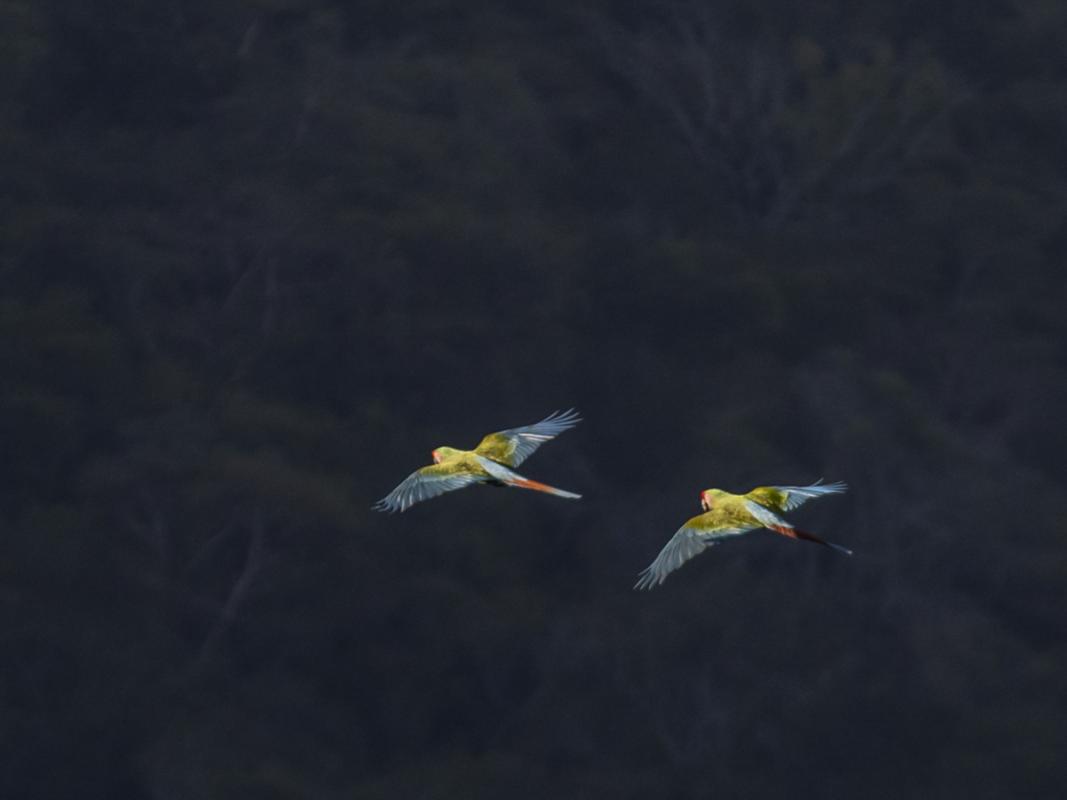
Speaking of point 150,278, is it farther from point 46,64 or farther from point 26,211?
point 46,64

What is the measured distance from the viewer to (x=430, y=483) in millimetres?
24094

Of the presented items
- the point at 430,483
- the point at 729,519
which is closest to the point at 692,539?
the point at 729,519

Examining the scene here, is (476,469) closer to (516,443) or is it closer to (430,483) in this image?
(430,483)

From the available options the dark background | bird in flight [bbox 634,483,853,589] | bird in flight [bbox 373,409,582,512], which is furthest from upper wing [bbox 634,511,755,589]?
the dark background

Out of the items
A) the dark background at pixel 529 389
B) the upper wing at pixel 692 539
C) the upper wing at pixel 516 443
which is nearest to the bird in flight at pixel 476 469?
the upper wing at pixel 516 443

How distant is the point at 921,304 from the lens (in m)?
59.2

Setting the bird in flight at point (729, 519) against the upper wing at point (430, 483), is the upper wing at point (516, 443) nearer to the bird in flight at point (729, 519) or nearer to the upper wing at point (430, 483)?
the upper wing at point (430, 483)

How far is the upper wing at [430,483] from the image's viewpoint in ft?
78.3

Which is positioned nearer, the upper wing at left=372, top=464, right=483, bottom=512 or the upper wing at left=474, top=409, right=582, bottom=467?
the upper wing at left=372, top=464, right=483, bottom=512

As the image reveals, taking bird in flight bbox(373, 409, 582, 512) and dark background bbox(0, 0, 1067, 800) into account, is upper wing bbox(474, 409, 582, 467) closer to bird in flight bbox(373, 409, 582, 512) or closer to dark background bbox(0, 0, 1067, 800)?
bird in flight bbox(373, 409, 582, 512)

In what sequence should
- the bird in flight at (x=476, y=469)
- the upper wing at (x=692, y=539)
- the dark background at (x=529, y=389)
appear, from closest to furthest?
1. the upper wing at (x=692, y=539)
2. the bird in flight at (x=476, y=469)
3. the dark background at (x=529, y=389)

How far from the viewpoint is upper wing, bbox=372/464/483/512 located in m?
23.9

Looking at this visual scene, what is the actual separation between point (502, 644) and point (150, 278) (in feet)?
40.5

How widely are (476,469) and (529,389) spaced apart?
31.8m
